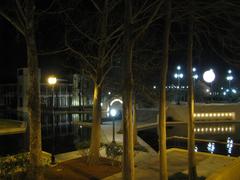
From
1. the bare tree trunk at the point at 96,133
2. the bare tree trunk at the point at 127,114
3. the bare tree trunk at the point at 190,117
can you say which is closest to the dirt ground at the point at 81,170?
the bare tree trunk at the point at 96,133

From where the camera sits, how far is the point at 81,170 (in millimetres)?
12203

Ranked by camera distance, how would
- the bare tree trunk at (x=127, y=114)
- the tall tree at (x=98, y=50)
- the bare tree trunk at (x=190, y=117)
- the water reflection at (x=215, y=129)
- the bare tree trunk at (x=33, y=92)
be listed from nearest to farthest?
1. the bare tree trunk at (x=127, y=114)
2. the bare tree trunk at (x=33, y=92)
3. the bare tree trunk at (x=190, y=117)
4. the tall tree at (x=98, y=50)
5. the water reflection at (x=215, y=129)

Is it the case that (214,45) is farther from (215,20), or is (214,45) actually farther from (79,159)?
(79,159)

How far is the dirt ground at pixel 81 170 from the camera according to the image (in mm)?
11297

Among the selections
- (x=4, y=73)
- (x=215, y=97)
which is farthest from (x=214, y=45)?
(x=215, y=97)

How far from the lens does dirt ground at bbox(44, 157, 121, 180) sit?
1130 cm

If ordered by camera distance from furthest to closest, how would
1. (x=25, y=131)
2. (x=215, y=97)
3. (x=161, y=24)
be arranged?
(x=215, y=97) < (x=25, y=131) < (x=161, y=24)

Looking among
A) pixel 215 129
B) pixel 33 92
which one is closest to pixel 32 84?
pixel 33 92

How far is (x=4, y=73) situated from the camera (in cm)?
4147

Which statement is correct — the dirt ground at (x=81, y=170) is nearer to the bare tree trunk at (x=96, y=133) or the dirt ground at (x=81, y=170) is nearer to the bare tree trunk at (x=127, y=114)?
the bare tree trunk at (x=96, y=133)

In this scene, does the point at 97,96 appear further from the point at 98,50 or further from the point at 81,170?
the point at 81,170

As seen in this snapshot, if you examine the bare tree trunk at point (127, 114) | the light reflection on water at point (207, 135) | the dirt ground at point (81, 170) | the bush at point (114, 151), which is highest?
the bare tree trunk at point (127, 114)

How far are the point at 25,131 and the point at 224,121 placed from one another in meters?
20.7

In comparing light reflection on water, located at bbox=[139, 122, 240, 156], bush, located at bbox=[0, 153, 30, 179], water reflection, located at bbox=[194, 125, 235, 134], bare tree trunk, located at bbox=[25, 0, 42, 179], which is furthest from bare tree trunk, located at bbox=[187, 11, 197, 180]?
water reflection, located at bbox=[194, 125, 235, 134]
